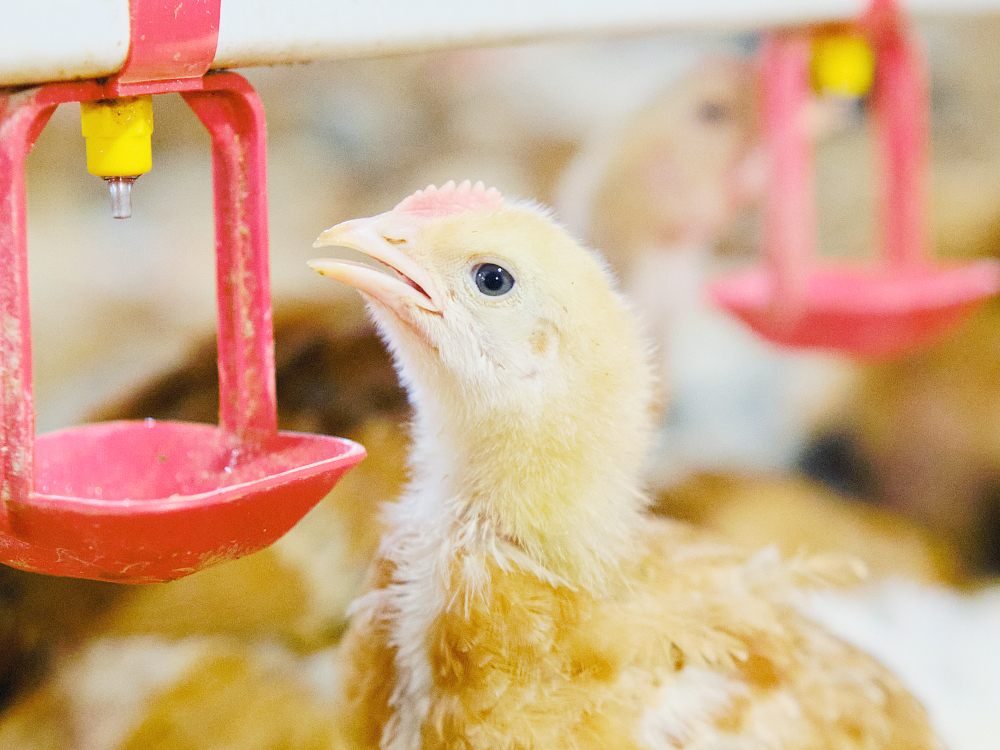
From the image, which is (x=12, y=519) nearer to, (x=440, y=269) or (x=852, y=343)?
(x=440, y=269)

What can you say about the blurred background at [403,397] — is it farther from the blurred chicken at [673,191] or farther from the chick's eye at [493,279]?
the chick's eye at [493,279]

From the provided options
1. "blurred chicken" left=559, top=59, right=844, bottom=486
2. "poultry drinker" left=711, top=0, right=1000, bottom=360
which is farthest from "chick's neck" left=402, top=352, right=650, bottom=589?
"blurred chicken" left=559, top=59, right=844, bottom=486

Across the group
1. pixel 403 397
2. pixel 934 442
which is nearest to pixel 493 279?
pixel 403 397

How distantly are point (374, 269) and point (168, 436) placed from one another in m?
0.21

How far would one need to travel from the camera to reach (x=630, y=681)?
2.49 ft

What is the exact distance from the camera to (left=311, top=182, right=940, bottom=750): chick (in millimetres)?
725

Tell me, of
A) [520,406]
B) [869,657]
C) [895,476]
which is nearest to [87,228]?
[520,406]

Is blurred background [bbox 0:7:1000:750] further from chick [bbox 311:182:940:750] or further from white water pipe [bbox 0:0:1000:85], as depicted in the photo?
white water pipe [bbox 0:0:1000:85]

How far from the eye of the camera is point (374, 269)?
0.71 metres

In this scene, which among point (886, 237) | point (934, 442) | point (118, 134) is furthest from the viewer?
point (934, 442)

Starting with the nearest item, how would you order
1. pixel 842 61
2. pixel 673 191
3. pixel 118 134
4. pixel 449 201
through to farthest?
pixel 118 134 → pixel 449 201 → pixel 842 61 → pixel 673 191

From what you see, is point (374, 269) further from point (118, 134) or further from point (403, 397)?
point (403, 397)

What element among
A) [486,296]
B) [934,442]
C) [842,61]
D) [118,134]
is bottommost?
[934,442]

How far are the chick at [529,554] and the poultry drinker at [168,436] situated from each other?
0.28ft
